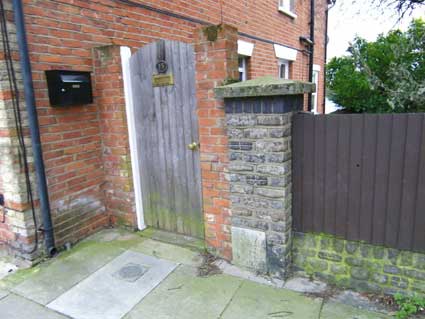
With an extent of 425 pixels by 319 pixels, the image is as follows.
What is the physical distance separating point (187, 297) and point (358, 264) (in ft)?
4.58

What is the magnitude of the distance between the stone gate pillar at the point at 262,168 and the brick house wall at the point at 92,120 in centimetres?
19

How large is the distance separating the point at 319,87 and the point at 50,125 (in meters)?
9.22

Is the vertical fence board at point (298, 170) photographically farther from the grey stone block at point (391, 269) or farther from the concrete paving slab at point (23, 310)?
the concrete paving slab at point (23, 310)

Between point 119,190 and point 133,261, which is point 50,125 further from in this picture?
point 133,261

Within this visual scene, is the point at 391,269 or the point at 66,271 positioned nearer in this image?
the point at 391,269

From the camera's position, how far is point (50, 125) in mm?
3045

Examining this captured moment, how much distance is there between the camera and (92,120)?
352 centimetres

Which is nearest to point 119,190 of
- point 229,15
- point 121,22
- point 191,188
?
point 191,188

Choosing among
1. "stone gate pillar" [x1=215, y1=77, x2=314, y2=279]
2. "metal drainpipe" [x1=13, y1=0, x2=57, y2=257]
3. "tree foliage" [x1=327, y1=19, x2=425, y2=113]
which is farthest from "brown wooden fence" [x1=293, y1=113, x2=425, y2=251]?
"metal drainpipe" [x1=13, y1=0, x2=57, y2=257]

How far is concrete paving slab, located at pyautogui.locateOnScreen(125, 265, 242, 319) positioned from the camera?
2.35 m

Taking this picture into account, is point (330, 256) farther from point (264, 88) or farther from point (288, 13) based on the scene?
point (288, 13)

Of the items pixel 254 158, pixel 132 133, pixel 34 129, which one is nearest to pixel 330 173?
pixel 254 158

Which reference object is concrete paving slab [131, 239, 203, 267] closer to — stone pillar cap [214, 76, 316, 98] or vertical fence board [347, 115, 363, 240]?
vertical fence board [347, 115, 363, 240]

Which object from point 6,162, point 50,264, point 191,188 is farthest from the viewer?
point 191,188
